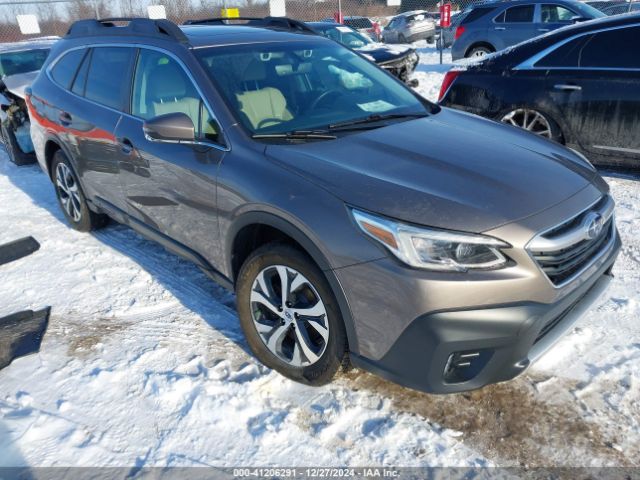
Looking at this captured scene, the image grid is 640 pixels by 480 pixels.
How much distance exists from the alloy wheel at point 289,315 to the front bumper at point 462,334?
316mm

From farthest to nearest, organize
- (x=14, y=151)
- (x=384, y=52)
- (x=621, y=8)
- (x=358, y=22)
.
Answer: (x=358, y=22), (x=621, y=8), (x=384, y=52), (x=14, y=151)

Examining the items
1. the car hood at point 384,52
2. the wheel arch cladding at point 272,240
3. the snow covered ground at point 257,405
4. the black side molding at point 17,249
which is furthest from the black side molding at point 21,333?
the car hood at point 384,52

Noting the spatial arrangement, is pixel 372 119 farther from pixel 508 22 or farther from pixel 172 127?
pixel 508 22

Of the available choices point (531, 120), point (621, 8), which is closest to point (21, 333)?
point (531, 120)

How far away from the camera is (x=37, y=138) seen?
506 cm

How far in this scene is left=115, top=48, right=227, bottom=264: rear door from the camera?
2.94m

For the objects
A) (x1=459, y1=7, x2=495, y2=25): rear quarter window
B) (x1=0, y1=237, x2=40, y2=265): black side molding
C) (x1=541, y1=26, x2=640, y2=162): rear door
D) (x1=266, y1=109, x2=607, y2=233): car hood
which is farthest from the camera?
(x1=459, y1=7, x2=495, y2=25): rear quarter window

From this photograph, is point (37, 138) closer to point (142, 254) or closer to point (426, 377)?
point (142, 254)

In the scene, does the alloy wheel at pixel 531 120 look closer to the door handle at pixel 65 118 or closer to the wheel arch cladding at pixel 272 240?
the wheel arch cladding at pixel 272 240

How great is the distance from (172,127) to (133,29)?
1327 millimetres

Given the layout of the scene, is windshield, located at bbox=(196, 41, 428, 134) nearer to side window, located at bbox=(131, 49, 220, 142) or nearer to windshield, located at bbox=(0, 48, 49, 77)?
side window, located at bbox=(131, 49, 220, 142)

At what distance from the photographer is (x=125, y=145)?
3539 mm

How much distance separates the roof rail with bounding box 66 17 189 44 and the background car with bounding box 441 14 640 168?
357 cm

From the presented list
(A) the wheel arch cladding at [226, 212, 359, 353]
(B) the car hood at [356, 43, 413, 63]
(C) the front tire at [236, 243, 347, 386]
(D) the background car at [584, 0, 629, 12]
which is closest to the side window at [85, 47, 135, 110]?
(A) the wheel arch cladding at [226, 212, 359, 353]
